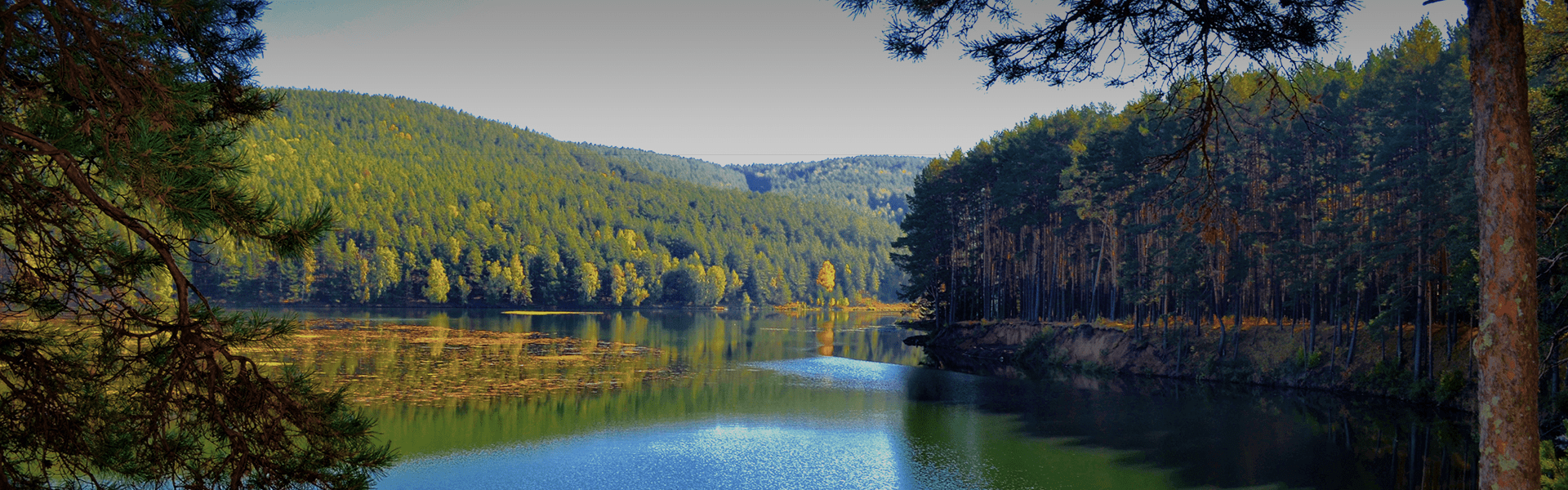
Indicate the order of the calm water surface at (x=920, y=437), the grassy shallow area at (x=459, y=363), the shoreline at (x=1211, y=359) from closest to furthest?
1. the calm water surface at (x=920, y=437)
2. the shoreline at (x=1211, y=359)
3. the grassy shallow area at (x=459, y=363)

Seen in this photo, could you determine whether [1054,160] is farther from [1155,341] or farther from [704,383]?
[704,383]

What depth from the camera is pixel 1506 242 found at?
598 centimetres

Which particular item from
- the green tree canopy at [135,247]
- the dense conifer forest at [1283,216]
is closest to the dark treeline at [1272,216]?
the dense conifer forest at [1283,216]

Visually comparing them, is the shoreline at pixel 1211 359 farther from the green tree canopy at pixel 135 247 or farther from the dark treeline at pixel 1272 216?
the green tree canopy at pixel 135 247

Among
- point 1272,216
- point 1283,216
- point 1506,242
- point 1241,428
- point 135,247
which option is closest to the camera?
point 1506,242

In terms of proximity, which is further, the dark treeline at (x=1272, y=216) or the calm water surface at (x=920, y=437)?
the dark treeline at (x=1272, y=216)

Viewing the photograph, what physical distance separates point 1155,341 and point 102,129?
39079 millimetres

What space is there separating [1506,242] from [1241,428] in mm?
20085

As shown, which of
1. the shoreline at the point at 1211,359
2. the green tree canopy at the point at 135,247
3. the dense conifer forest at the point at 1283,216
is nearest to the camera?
the green tree canopy at the point at 135,247

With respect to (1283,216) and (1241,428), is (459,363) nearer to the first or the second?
(1241,428)

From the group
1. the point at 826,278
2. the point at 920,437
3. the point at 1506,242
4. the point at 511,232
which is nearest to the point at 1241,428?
the point at 920,437

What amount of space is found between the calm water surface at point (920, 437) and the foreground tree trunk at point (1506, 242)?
39.2 ft

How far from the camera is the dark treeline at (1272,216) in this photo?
2689 cm

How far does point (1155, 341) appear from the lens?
127 ft
